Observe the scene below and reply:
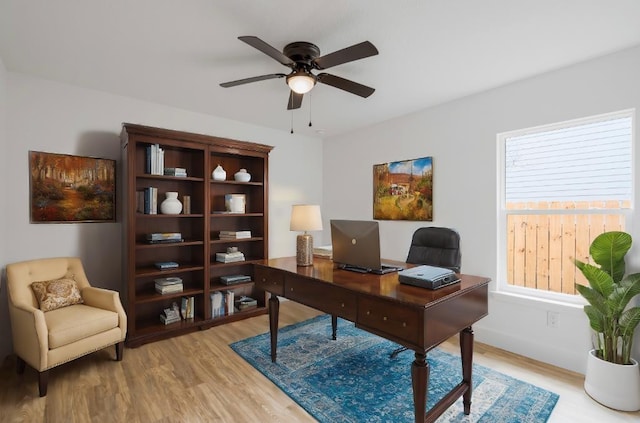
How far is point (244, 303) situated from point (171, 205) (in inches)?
58.0

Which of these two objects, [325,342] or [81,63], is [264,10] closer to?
[81,63]

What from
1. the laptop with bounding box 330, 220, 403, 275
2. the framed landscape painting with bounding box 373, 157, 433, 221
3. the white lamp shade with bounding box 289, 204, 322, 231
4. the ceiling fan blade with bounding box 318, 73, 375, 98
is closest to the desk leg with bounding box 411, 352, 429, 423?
the laptop with bounding box 330, 220, 403, 275

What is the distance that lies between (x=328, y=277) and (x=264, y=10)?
168 centimetres

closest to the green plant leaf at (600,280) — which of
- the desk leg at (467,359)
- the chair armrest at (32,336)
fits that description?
the desk leg at (467,359)

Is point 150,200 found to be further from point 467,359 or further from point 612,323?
point 612,323

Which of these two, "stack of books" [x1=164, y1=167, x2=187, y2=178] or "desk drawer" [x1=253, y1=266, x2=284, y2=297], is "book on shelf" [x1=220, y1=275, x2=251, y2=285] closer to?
"desk drawer" [x1=253, y1=266, x2=284, y2=297]

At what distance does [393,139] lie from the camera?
13.0 ft

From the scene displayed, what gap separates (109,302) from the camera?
2.60 metres

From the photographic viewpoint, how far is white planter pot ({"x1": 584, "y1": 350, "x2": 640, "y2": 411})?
2.01m

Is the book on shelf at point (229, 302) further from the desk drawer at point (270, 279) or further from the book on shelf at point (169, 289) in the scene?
the desk drawer at point (270, 279)

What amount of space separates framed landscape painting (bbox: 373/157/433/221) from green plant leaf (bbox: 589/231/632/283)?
1532mm

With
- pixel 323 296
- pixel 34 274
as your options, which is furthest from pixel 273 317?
pixel 34 274

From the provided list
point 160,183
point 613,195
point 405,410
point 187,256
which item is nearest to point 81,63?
point 160,183

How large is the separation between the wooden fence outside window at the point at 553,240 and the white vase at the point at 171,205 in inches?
133
